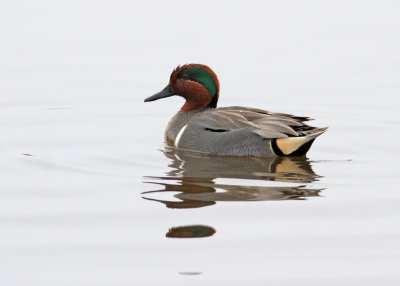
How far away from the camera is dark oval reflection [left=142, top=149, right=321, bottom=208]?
7.67 m

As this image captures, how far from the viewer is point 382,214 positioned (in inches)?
282

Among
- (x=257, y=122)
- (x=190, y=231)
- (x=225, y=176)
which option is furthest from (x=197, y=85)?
(x=190, y=231)

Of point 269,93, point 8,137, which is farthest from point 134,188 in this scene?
point 269,93

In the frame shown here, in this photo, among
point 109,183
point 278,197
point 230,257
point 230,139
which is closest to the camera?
point 230,257

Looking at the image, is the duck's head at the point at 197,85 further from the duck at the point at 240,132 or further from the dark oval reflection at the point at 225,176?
the dark oval reflection at the point at 225,176

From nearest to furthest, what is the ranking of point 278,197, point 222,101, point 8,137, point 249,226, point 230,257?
point 230,257
point 249,226
point 278,197
point 8,137
point 222,101

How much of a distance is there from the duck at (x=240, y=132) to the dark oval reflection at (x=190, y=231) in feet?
9.89

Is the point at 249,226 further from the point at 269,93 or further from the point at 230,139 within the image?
the point at 269,93

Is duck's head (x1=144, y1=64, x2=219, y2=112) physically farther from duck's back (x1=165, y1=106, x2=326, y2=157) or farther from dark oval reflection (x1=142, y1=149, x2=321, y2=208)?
dark oval reflection (x1=142, y1=149, x2=321, y2=208)

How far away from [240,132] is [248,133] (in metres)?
0.09

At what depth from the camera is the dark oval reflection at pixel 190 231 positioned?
6.54 metres

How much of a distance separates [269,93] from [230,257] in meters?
7.13

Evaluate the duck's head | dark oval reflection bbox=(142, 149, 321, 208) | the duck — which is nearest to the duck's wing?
the duck

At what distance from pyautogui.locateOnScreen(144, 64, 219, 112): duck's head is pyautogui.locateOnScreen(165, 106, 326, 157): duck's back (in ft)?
1.69
